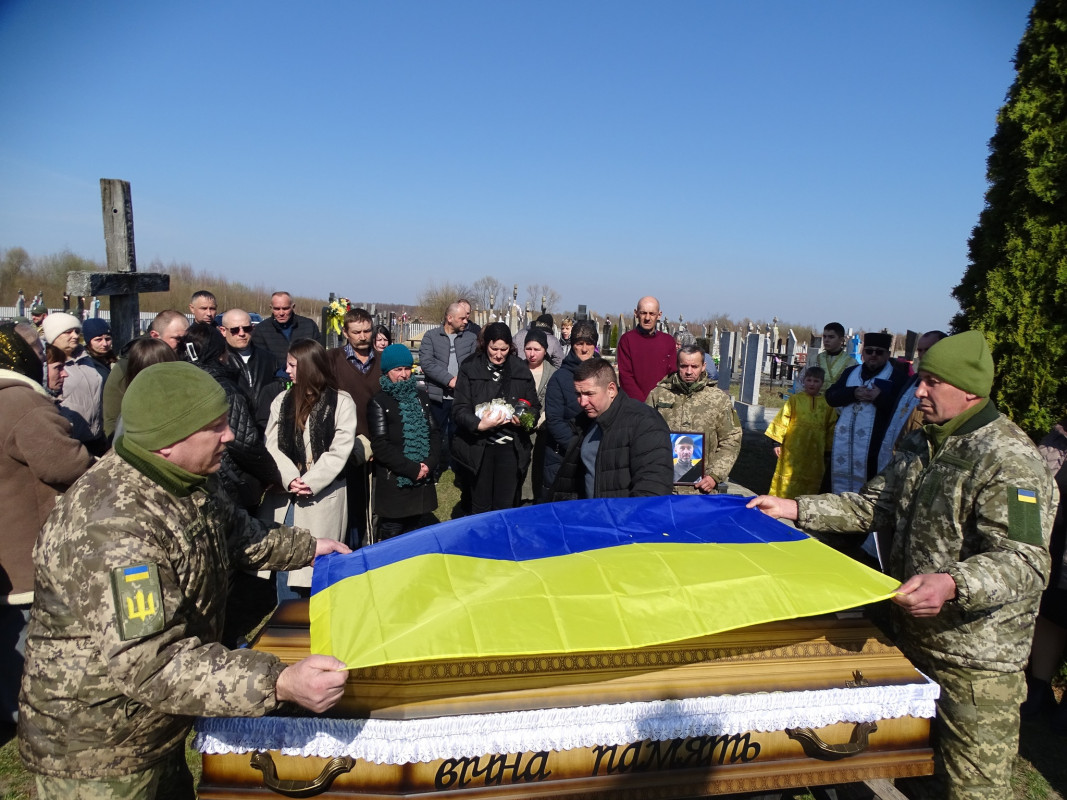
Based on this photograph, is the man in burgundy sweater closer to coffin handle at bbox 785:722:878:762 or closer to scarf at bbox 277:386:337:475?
scarf at bbox 277:386:337:475

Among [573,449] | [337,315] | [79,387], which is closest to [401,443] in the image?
[573,449]

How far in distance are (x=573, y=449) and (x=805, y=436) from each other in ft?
10.7

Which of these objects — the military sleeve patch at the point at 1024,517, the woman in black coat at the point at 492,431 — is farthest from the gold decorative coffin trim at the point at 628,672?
the woman in black coat at the point at 492,431

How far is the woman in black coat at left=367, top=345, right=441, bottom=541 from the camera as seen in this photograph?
195 inches

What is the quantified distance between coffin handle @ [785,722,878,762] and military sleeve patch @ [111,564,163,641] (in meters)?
2.07

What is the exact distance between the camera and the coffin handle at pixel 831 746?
2312 mm

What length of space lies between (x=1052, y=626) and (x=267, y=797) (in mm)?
4341

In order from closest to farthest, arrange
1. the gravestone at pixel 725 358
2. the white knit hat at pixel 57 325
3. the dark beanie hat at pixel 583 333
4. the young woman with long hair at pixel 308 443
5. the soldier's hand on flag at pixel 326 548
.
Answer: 1. the soldier's hand on flag at pixel 326 548
2. the young woman with long hair at pixel 308 443
3. the white knit hat at pixel 57 325
4. the dark beanie hat at pixel 583 333
5. the gravestone at pixel 725 358

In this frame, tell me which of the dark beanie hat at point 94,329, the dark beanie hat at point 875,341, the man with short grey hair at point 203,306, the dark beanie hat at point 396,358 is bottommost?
the dark beanie hat at point 396,358

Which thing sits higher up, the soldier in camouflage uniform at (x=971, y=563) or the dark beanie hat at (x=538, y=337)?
the dark beanie hat at (x=538, y=337)

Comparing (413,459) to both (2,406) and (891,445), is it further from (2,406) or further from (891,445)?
(891,445)

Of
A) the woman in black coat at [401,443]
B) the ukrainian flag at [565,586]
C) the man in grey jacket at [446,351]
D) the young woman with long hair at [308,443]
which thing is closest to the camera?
the ukrainian flag at [565,586]

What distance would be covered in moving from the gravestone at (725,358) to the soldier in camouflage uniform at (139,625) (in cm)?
1414

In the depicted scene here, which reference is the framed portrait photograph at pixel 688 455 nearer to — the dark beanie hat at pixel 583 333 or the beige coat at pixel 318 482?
the dark beanie hat at pixel 583 333
